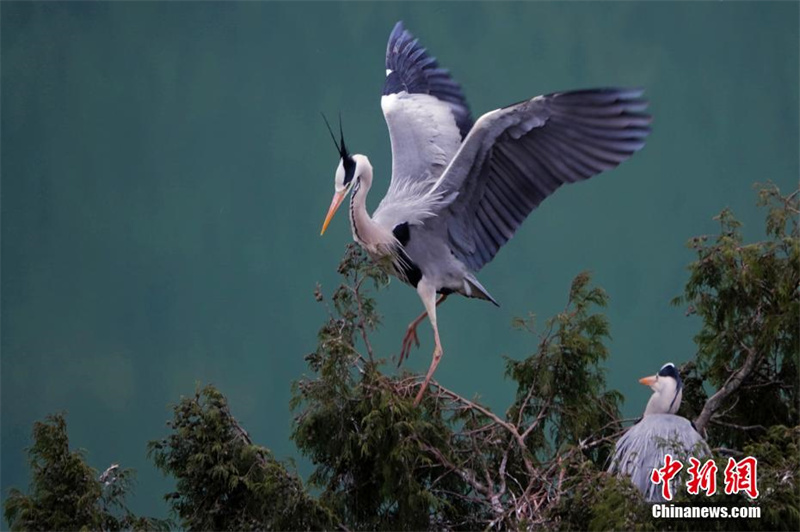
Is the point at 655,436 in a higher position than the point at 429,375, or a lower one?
lower

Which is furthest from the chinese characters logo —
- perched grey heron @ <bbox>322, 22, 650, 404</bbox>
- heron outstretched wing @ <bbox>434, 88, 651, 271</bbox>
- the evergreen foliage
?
heron outstretched wing @ <bbox>434, 88, 651, 271</bbox>

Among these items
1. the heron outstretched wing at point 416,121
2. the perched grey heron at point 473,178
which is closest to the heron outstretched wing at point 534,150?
the perched grey heron at point 473,178

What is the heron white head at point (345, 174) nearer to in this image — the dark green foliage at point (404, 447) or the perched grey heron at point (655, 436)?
the dark green foliage at point (404, 447)

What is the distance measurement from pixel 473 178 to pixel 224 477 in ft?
4.58

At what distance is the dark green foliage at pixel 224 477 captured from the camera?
15.8 ft

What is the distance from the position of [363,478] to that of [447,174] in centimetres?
115

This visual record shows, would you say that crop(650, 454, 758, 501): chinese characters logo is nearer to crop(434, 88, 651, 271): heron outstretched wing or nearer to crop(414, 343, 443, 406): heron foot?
crop(414, 343, 443, 406): heron foot

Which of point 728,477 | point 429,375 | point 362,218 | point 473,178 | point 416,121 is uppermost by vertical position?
point 416,121

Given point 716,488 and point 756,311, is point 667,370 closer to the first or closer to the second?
point 756,311

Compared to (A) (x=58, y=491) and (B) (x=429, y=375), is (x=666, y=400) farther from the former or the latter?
(A) (x=58, y=491)

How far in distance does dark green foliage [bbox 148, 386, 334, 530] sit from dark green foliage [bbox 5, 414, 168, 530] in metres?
0.25

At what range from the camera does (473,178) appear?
5445mm

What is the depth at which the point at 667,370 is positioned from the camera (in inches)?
216

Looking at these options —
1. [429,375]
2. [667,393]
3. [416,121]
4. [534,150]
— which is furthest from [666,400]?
[416,121]
